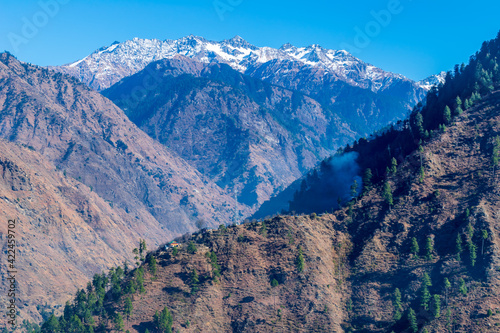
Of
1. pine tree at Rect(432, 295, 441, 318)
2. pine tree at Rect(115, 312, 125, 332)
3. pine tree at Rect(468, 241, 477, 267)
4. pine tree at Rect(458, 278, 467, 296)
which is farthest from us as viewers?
pine tree at Rect(115, 312, 125, 332)

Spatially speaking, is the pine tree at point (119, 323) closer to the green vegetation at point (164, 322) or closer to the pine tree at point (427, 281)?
the green vegetation at point (164, 322)

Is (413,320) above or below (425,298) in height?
below

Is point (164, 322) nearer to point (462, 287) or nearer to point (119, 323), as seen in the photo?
point (119, 323)

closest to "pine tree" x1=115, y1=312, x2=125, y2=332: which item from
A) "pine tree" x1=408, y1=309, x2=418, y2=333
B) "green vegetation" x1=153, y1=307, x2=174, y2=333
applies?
"green vegetation" x1=153, y1=307, x2=174, y2=333

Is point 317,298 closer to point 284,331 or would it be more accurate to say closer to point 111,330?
point 284,331

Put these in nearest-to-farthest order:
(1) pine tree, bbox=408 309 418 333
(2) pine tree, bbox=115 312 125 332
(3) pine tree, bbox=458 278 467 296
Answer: (1) pine tree, bbox=408 309 418 333
(3) pine tree, bbox=458 278 467 296
(2) pine tree, bbox=115 312 125 332

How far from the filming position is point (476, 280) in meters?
188

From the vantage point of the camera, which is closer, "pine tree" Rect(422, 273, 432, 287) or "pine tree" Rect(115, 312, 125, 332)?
"pine tree" Rect(422, 273, 432, 287)

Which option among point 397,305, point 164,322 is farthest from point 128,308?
point 397,305

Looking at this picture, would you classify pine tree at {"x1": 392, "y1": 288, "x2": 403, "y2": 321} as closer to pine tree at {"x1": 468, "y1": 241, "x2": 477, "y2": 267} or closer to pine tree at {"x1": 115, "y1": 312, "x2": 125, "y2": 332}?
pine tree at {"x1": 468, "y1": 241, "x2": 477, "y2": 267}

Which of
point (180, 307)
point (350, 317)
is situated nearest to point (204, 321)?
point (180, 307)

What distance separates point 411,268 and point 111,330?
317ft

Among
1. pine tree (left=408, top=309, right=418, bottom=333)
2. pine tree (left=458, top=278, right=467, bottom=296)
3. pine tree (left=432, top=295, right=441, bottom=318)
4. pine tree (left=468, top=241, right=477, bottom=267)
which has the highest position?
pine tree (left=468, top=241, right=477, bottom=267)

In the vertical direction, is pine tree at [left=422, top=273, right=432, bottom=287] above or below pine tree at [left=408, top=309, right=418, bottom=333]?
above
